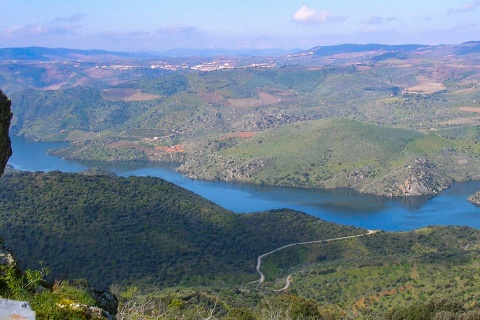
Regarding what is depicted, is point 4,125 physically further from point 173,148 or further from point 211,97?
point 211,97

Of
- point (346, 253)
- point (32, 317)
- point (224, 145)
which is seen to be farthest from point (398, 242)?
point (224, 145)

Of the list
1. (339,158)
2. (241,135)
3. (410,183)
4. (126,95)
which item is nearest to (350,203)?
(410,183)

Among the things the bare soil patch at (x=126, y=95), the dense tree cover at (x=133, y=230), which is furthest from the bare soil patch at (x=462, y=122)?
the bare soil patch at (x=126, y=95)

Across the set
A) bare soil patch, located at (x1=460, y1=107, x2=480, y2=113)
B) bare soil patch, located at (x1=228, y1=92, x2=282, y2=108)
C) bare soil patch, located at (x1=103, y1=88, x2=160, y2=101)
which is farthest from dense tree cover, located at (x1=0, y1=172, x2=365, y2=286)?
bare soil patch, located at (x1=103, y1=88, x2=160, y2=101)

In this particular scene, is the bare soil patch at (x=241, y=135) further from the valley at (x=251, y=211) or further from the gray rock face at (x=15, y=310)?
the gray rock face at (x=15, y=310)

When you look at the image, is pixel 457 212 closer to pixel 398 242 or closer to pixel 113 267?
pixel 398 242

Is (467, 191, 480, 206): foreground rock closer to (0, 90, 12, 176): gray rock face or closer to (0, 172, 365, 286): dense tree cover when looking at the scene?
(0, 172, 365, 286): dense tree cover

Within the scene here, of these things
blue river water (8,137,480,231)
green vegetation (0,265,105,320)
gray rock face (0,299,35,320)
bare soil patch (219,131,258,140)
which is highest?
gray rock face (0,299,35,320)
